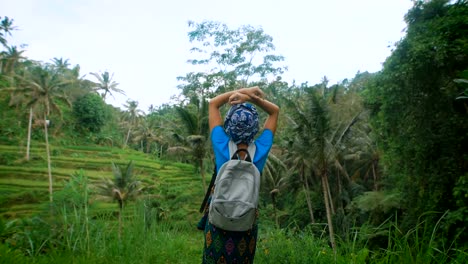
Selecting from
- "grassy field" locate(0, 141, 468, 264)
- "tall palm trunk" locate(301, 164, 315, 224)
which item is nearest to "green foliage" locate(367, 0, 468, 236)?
"grassy field" locate(0, 141, 468, 264)

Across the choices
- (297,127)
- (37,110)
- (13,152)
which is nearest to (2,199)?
(13,152)

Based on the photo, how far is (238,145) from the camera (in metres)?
1.61

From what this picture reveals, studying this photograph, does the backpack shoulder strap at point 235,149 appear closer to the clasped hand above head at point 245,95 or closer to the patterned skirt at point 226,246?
the clasped hand above head at point 245,95

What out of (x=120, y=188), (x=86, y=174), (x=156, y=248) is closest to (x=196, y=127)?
(x=120, y=188)

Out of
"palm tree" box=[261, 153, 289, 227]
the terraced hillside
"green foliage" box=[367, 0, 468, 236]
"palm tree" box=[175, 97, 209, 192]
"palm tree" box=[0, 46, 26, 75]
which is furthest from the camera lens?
"palm tree" box=[0, 46, 26, 75]

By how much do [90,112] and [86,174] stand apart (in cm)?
1127

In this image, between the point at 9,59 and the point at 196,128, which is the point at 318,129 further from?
the point at 9,59

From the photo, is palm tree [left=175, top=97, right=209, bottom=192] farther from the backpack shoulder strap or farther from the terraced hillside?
the backpack shoulder strap

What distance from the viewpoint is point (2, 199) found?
19125 millimetres

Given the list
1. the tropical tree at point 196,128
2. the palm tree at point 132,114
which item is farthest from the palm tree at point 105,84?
the tropical tree at point 196,128

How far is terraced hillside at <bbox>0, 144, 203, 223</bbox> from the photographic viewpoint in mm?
19781

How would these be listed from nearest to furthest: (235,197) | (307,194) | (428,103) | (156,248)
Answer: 1. (235,197)
2. (156,248)
3. (428,103)
4. (307,194)

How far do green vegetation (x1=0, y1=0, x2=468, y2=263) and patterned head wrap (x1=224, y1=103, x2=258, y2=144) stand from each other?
825 mm

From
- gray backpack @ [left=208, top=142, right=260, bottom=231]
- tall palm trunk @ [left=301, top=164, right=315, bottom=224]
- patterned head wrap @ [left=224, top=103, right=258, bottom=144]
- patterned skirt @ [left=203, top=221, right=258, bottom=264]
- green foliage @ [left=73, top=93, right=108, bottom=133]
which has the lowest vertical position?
tall palm trunk @ [left=301, top=164, right=315, bottom=224]
